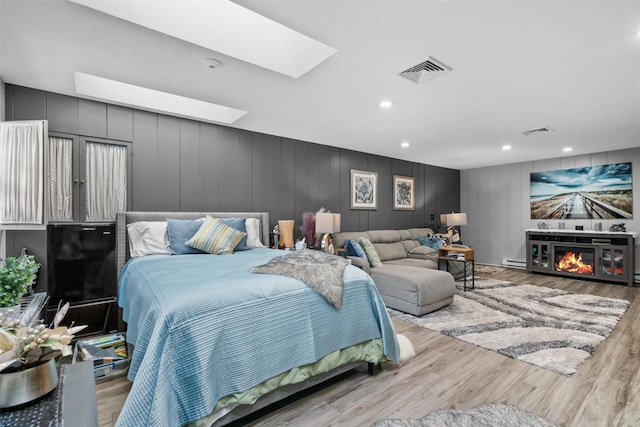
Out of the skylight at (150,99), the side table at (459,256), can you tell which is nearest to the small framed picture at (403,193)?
the side table at (459,256)

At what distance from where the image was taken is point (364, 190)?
5.94 metres

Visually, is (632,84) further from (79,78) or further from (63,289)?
(63,289)

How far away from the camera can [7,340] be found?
0.93 m

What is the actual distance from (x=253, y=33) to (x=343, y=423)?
272 centimetres

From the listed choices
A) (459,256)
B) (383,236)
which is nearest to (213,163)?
(383,236)

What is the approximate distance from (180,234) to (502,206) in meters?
7.17

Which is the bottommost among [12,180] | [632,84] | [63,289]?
[63,289]

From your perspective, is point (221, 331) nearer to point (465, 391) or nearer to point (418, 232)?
point (465, 391)

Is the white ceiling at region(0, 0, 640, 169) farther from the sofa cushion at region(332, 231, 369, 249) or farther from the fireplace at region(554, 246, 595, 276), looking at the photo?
the fireplace at region(554, 246, 595, 276)

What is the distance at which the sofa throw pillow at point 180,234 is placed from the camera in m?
3.24

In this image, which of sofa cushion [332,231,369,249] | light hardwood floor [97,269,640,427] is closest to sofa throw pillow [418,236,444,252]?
sofa cushion [332,231,369,249]

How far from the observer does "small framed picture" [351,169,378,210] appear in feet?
18.9

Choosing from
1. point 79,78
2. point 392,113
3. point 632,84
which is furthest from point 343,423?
point 632,84

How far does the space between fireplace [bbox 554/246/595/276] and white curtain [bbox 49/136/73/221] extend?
316 inches
